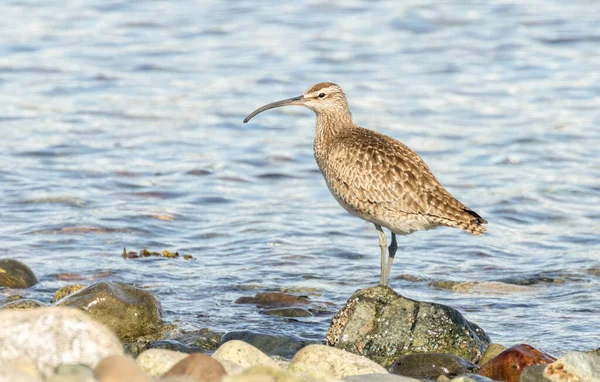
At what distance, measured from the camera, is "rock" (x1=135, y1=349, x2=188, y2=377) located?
21.9 ft

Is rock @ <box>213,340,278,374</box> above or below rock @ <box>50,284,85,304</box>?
above

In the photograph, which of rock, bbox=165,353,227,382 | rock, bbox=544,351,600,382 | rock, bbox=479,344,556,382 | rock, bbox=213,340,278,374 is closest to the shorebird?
rock, bbox=479,344,556,382

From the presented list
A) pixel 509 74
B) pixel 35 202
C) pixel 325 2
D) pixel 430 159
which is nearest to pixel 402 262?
pixel 430 159

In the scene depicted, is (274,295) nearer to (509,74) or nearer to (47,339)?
(47,339)

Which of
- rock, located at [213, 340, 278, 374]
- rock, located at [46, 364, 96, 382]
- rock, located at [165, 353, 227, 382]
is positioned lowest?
rock, located at [213, 340, 278, 374]

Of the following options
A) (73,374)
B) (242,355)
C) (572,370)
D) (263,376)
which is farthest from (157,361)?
(572,370)

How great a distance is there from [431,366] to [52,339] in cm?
→ 298

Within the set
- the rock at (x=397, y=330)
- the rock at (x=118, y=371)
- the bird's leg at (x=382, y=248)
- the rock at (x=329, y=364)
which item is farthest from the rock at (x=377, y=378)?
the bird's leg at (x=382, y=248)

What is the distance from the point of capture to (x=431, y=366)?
805cm

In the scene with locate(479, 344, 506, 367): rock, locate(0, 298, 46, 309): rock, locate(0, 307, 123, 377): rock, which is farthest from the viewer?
locate(0, 298, 46, 309): rock

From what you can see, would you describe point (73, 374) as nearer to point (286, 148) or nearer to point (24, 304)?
point (24, 304)

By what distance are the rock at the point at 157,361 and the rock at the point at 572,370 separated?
2490 millimetres

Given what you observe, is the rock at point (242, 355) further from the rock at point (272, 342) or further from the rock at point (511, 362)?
the rock at point (511, 362)

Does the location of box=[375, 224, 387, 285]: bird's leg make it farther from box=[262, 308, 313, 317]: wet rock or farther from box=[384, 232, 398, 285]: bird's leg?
box=[262, 308, 313, 317]: wet rock
